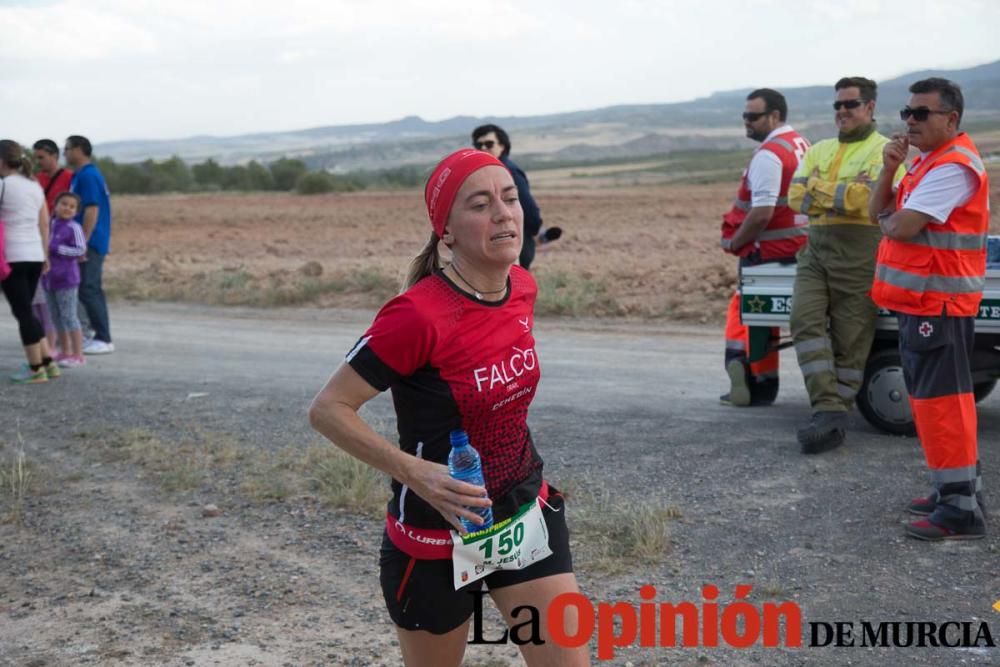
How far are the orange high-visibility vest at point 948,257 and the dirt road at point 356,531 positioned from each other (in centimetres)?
118

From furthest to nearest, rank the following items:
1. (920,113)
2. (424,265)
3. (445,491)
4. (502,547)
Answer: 1. (920,113)
2. (424,265)
3. (502,547)
4. (445,491)

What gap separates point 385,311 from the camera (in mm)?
3520

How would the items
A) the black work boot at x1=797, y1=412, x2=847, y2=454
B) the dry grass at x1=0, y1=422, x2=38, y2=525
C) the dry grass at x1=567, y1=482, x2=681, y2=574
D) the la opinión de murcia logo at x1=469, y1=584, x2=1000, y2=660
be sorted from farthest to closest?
the black work boot at x1=797, y1=412, x2=847, y2=454
the dry grass at x1=0, y1=422, x2=38, y2=525
the dry grass at x1=567, y1=482, x2=681, y2=574
the la opinión de murcia logo at x1=469, y1=584, x2=1000, y2=660

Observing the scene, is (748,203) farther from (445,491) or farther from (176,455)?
Answer: (445,491)

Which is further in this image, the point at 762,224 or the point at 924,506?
the point at 762,224

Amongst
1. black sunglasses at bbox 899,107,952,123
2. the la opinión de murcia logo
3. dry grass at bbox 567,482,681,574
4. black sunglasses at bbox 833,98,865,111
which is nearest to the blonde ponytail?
the la opinión de murcia logo

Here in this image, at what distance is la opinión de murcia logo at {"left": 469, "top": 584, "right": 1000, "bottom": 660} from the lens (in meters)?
4.98

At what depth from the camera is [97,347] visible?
12.7m

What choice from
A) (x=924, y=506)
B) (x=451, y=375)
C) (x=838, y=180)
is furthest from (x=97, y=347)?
(x=451, y=375)

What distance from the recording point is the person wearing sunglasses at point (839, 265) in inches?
299

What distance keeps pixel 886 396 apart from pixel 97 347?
833 centimetres

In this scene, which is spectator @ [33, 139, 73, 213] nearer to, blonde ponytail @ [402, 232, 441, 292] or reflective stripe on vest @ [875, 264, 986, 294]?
reflective stripe on vest @ [875, 264, 986, 294]

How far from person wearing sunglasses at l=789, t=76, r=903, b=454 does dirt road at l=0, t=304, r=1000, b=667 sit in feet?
1.26

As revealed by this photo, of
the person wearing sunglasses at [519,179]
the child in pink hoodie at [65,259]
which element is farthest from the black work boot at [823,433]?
the child in pink hoodie at [65,259]
